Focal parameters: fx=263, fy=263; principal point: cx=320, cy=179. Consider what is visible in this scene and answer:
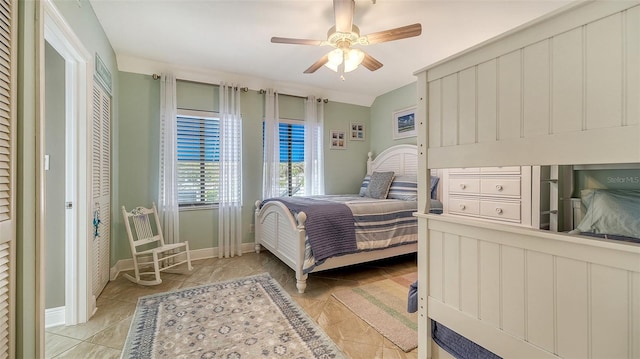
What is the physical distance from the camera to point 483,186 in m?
2.79

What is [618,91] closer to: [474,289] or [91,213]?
[474,289]

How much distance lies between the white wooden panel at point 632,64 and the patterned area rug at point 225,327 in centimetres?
167

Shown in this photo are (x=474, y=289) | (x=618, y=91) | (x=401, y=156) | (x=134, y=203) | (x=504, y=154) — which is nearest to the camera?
(x=618, y=91)

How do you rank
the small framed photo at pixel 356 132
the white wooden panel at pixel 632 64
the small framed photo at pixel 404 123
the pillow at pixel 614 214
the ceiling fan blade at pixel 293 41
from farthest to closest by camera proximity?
the small framed photo at pixel 356 132 < the small framed photo at pixel 404 123 < the ceiling fan blade at pixel 293 41 < the pillow at pixel 614 214 < the white wooden panel at pixel 632 64

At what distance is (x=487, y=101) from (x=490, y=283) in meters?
0.70

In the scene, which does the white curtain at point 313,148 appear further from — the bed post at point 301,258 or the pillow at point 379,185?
the bed post at point 301,258

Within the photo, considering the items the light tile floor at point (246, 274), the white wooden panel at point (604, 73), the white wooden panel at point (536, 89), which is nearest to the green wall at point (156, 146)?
the light tile floor at point (246, 274)

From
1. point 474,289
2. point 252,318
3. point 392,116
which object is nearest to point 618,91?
point 474,289

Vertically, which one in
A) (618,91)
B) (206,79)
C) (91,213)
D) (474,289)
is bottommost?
(474,289)

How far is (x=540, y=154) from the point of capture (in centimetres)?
86

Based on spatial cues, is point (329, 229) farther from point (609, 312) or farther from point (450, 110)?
point (609, 312)

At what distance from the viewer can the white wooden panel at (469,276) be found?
1061 millimetres

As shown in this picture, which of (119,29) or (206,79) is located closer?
(119,29)

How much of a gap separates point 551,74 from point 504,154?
0.28m
